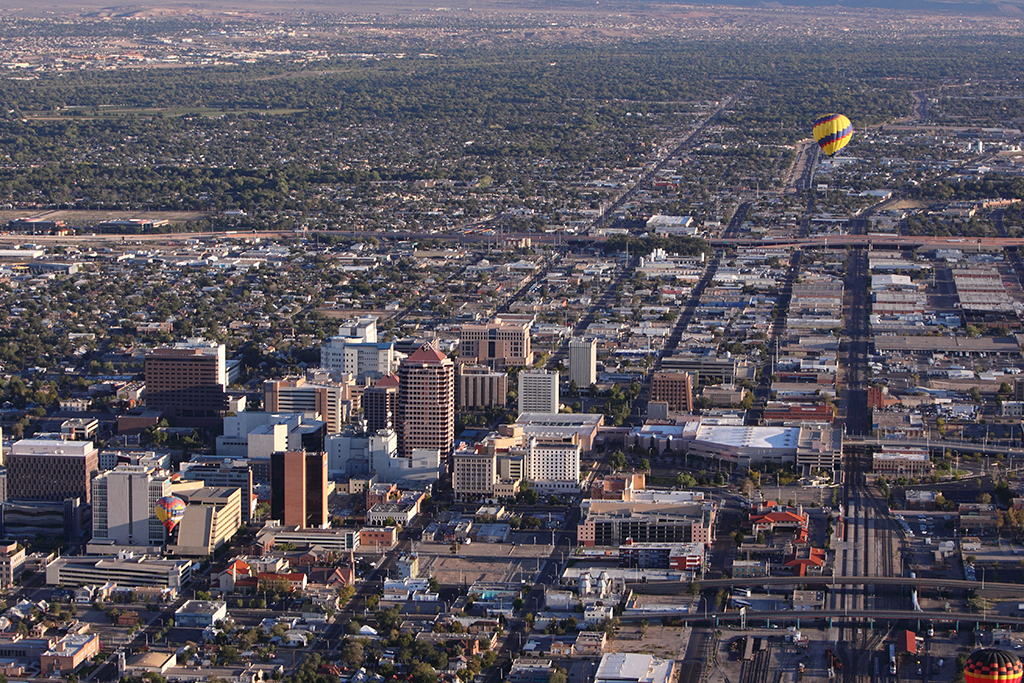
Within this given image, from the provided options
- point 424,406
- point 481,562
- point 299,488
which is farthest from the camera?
point 424,406

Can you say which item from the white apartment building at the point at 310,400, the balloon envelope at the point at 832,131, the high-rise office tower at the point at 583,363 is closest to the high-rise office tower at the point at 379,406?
the white apartment building at the point at 310,400

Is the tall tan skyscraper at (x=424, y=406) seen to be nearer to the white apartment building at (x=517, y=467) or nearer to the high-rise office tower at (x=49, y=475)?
the white apartment building at (x=517, y=467)

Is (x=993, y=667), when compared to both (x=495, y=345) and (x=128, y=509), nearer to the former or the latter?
(x=128, y=509)

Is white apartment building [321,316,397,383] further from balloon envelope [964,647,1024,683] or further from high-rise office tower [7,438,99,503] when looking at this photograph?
balloon envelope [964,647,1024,683]

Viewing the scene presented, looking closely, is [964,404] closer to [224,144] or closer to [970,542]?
[970,542]

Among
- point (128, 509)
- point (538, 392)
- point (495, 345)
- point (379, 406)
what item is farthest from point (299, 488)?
point (495, 345)

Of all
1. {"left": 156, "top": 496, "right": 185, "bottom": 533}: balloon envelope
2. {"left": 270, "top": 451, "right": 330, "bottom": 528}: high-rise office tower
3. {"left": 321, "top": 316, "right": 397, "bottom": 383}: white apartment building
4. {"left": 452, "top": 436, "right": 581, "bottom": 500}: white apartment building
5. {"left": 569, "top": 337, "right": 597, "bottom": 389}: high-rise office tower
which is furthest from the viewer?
{"left": 569, "top": 337, "right": 597, "bottom": 389}: high-rise office tower

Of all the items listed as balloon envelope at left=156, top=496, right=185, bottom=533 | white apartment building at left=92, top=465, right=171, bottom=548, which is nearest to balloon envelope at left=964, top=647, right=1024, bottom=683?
balloon envelope at left=156, top=496, right=185, bottom=533
